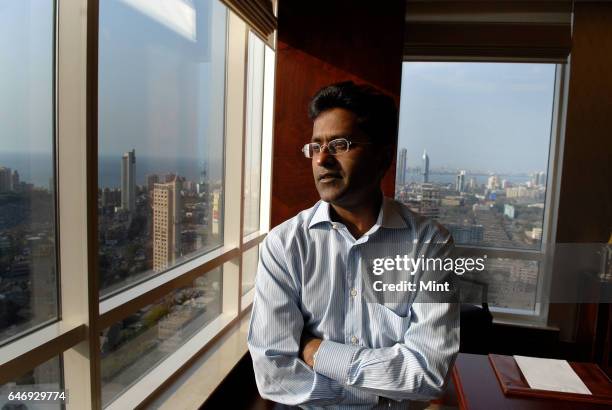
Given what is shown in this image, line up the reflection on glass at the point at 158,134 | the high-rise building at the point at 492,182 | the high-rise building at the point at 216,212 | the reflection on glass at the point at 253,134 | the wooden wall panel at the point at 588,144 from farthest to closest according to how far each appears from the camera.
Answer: the high-rise building at the point at 492,182, the wooden wall panel at the point at 588,144, the reflection on glass at the point at 253,134, the high-rise building at the point at 216,212, the reflection on glass at the point at 158,134

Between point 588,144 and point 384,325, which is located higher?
point 588,144

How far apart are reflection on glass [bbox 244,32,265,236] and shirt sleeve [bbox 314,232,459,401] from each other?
2.11 m

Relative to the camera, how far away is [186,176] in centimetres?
217

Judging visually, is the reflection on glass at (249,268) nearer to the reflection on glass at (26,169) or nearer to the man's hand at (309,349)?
the reflection on glass at (26,169)

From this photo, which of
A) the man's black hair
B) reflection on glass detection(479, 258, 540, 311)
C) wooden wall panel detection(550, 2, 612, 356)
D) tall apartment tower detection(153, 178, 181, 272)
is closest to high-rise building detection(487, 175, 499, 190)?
wooden wall panel detection(550, 2, 612, 356)

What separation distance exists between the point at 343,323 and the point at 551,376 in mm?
825

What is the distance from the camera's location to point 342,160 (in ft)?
3.64

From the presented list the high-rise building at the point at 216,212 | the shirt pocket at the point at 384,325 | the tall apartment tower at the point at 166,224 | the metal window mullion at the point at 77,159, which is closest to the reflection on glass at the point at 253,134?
the high-rise building at the point at 216,212

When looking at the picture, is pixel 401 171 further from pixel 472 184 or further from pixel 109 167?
pixel 109 167

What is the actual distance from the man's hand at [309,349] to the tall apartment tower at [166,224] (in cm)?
107

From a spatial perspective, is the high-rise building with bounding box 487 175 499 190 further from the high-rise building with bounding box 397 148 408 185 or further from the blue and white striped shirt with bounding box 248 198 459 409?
the blue and white striped shirt with bounding box 248 198 459 409

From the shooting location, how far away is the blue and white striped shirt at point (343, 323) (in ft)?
3.40

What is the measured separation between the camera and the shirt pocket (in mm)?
1104

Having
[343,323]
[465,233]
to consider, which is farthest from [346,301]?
[465,233]
